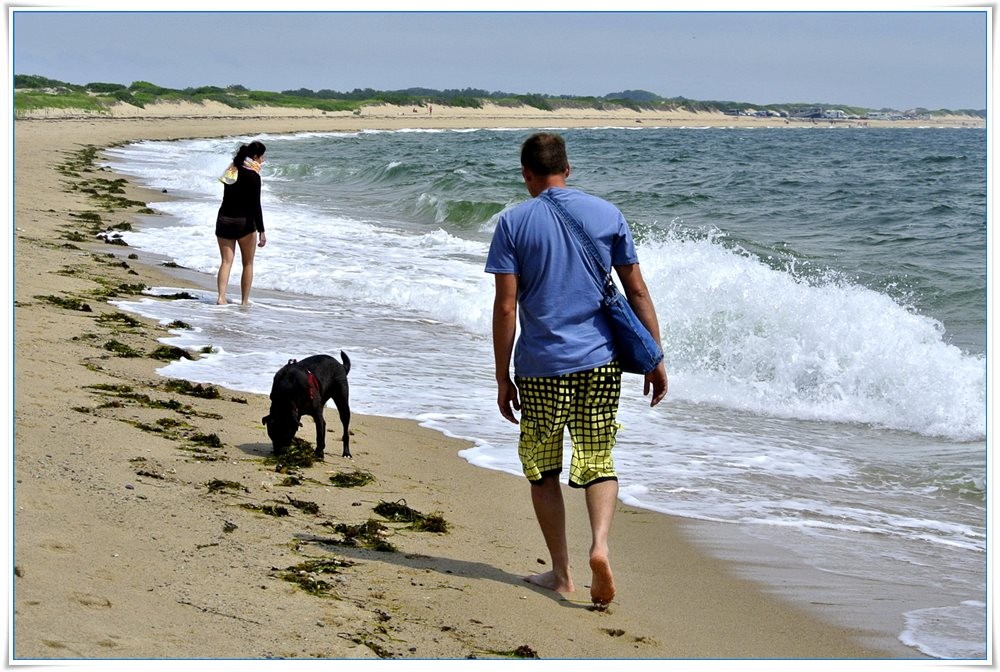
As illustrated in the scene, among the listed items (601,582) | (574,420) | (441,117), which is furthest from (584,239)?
(441,117)

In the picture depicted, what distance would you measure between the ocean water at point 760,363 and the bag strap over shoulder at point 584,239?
1410mm

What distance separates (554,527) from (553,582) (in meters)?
0.22

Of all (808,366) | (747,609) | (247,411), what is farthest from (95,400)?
(808,366)

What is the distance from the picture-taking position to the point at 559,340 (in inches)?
153

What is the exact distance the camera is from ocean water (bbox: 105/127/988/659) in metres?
4.80

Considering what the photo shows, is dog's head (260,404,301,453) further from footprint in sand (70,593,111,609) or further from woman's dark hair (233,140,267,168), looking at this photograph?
woman's dark hair (233,140,267,168)

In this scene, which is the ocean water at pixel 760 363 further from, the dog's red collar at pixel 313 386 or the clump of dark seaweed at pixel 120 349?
the dog's red collar at pixel 313 386

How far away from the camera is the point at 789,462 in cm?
615

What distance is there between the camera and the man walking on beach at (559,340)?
3.88 meters

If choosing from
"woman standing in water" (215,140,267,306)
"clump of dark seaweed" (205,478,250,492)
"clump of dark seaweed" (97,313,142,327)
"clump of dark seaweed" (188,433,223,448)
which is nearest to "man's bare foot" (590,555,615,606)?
"clump of dark seaweed" (205,478,250,492)

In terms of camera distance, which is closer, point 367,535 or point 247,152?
point 367,535

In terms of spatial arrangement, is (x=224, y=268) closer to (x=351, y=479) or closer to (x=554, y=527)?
(x=351, y=479)
